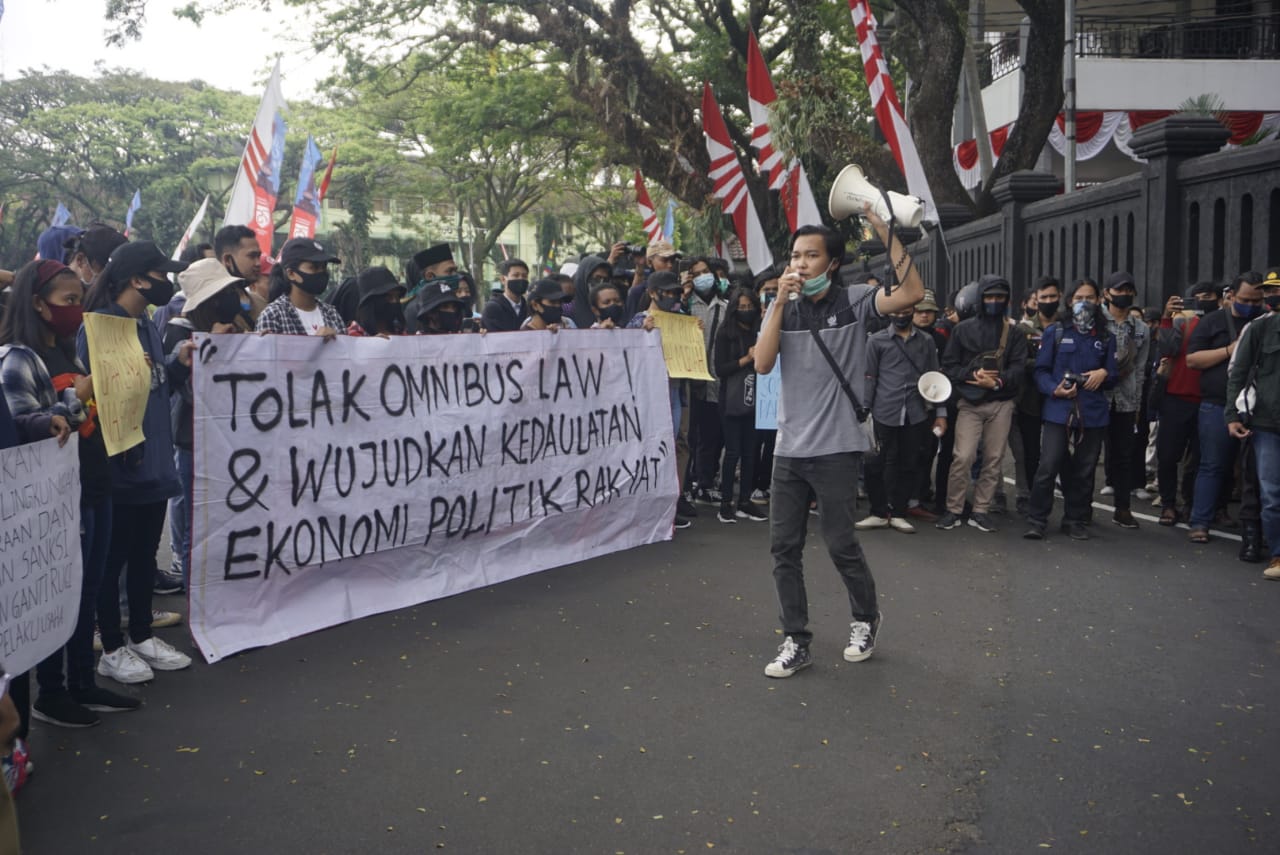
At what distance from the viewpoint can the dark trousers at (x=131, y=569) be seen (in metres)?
5.31

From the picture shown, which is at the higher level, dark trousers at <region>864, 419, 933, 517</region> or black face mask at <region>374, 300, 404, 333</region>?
black face mask at <region>374, 300, 404, 333</region>

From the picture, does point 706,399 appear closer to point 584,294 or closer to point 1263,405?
point 584,294

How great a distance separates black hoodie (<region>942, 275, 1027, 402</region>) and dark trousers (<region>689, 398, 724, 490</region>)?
6.29 feet

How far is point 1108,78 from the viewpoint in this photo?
24781mm

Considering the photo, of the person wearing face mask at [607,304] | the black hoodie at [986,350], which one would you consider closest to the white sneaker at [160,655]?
the person wearing face mask at [607,304]

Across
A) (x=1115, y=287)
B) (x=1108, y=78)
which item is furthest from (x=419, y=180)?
(x=1115, y=287)

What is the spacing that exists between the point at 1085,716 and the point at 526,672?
7.85 ft

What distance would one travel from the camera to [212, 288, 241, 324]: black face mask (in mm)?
5934

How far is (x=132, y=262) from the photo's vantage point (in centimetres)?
539

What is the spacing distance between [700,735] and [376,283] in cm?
382

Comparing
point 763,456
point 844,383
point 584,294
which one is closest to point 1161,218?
point 763,456

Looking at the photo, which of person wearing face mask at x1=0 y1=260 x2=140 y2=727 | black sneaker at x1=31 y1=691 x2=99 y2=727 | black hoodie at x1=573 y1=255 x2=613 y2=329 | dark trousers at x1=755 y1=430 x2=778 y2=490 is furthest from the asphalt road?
black hoodie at x1=573 y1=255 x2=613 y2=329

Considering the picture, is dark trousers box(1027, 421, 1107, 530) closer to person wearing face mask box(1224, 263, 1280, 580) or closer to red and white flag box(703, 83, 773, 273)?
person wearing face mask box(1224, 263, 1280, 580)

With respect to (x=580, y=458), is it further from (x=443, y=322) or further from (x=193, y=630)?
(x=193, y=630)
